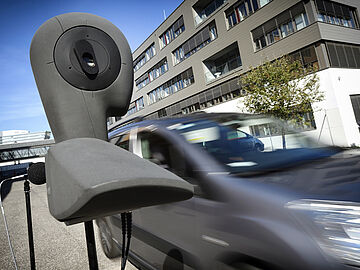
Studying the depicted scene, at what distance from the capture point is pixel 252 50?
16.6m

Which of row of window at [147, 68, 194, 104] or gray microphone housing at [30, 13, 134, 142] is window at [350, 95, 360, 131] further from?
gray microphone housing at [30, 13, 134, 142]

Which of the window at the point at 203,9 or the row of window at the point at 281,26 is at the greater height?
the window at the point at 203,9

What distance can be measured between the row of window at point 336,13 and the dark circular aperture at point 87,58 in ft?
53.0

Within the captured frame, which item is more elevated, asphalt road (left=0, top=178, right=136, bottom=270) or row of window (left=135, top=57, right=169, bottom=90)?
row of window (left=135, top=57, right=169, bottom=90)

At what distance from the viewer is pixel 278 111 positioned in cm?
1230

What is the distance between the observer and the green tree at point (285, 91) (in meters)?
12.2

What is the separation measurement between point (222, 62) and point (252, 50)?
3.88 metres

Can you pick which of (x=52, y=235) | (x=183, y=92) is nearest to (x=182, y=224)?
(x=52, y=235)

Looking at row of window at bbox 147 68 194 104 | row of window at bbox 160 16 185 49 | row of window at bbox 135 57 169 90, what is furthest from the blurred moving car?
row of window at bbox 135 57 169 90

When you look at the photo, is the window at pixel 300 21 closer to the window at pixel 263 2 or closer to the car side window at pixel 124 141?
the window at pixel 263 2

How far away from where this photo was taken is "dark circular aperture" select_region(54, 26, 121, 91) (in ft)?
2.51

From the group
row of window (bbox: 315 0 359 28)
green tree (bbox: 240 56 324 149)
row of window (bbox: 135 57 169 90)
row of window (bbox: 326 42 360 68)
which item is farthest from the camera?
row of window (bbox: 135 57 169 90)

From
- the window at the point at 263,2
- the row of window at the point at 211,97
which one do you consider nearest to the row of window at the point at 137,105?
the row of window at the point at 211,97

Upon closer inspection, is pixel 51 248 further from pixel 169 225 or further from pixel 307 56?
pixel 307 56
